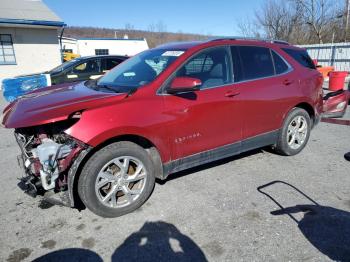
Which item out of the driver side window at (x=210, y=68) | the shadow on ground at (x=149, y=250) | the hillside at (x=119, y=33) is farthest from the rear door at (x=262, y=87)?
the hillside at (x=119, y=33)

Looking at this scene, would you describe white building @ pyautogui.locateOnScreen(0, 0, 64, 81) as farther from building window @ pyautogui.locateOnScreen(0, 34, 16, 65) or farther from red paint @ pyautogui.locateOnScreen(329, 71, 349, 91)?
red paint @ pyautogui.locateOnScreen(329, 71, 349, 91)

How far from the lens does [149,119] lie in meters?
3.24

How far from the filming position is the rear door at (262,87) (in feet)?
13.3

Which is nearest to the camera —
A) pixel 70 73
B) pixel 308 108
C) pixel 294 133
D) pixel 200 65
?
pixel 200 65

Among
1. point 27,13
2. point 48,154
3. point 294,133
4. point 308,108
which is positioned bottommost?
point 294,133

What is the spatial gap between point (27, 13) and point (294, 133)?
17956 millimetres

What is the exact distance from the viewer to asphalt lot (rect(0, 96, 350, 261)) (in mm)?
2693

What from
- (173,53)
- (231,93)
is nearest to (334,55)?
(231,93)

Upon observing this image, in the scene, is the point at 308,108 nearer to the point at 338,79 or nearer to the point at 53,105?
the point at 53,105

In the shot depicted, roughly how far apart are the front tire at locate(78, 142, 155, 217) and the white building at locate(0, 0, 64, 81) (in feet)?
53.5

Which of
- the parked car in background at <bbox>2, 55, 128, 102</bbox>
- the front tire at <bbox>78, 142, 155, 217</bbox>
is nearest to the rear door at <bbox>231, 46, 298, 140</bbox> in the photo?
the front tire at <bbox>78, 142, 155, 217</bbox>

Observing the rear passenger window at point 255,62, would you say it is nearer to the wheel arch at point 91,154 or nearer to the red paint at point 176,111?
the red paint at point 176,111

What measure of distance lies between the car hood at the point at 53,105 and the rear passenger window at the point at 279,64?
2545mm

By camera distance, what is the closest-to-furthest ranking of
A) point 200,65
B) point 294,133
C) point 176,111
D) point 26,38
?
point 176,111 → point 200,65 → point 294,133 → point 26,38
